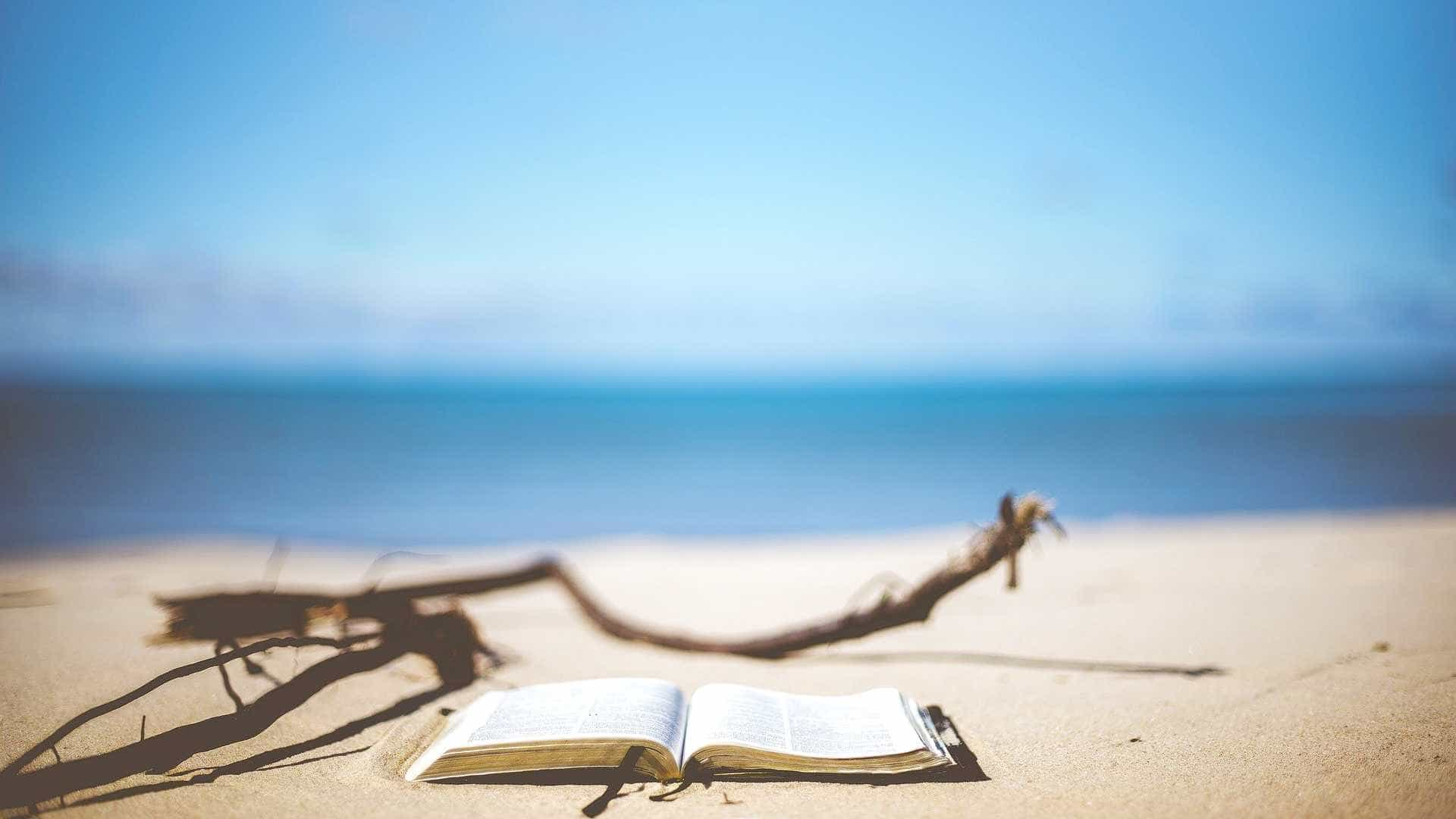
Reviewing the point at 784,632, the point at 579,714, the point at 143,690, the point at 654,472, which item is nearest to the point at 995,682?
the point at 784,632

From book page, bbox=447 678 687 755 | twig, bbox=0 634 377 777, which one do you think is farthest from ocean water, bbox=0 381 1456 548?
book page, bbox=447 678 687 755

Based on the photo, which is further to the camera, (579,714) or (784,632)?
(784,632)

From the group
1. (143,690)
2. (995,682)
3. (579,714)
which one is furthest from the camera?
(995,682)

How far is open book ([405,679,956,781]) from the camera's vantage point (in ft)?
6.40

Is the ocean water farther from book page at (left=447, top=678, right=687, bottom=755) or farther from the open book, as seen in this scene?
the open book

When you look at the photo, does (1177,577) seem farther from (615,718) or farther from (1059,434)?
(1059,434)

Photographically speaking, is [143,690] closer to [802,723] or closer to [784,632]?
[802,723]

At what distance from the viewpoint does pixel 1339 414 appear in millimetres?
37938

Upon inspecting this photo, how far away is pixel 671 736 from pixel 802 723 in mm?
373

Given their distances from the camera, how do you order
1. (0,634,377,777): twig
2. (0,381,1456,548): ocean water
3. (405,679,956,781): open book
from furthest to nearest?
1. (0,381,1456,548): ocean water
2. (405,679,956,781): open book
3. (0,634,377,777): twig

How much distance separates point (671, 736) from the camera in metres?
2.03

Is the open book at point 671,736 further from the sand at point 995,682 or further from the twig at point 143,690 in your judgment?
the twig at point 143,690

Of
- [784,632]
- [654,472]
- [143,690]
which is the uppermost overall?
[143,690]

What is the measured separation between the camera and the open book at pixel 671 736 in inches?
76.7
